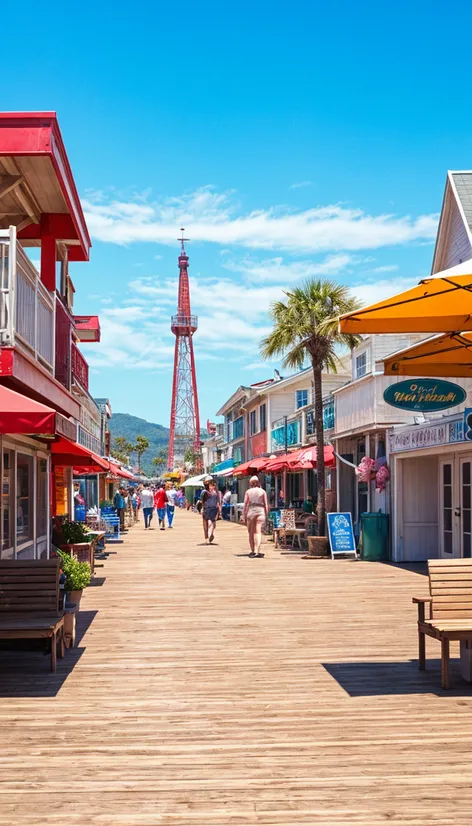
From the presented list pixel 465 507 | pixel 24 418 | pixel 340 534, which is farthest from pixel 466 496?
pixel 24 418

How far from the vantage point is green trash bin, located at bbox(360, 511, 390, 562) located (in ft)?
68.4

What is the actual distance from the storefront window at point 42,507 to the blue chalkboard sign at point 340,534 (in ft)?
26.7

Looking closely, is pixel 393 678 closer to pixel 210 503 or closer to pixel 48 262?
pixel 48 262

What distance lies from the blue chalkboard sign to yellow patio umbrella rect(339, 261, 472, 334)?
1389 cm

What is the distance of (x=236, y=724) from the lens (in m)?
6.43

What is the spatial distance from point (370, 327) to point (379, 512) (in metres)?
14.3

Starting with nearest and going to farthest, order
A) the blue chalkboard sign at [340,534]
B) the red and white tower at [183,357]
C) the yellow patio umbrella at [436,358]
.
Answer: the yellow patio umbrella at [436,358] → the blue chalkboard sign at [340,534] → the red and white tower at [183,357]

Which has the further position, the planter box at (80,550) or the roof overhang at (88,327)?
the roof overhang at (88,327)

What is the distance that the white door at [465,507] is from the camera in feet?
54.6

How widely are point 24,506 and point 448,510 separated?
9.06m

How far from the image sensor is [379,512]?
69.2ft

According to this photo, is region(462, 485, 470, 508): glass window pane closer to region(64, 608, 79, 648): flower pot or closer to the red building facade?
the red building facade

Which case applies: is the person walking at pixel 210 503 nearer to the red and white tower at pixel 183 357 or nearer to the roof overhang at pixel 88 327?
the roof overhang at pixel 88 327

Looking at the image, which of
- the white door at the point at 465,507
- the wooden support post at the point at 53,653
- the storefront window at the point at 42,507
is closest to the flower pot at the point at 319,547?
the white door at the point at 465,507
